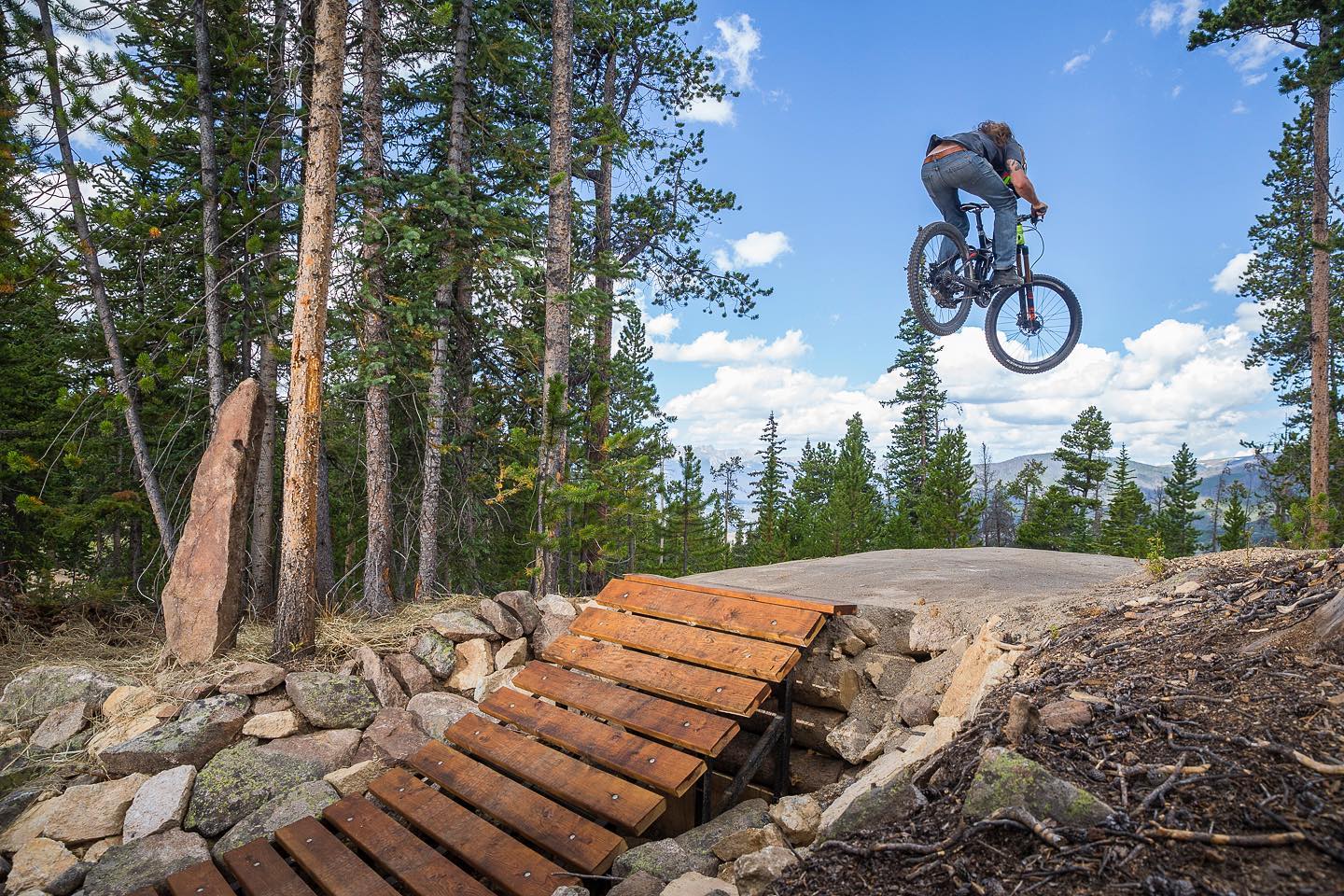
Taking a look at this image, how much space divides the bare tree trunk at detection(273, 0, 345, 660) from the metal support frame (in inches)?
152

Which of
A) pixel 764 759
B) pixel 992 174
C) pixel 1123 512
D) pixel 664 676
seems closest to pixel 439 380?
pixel 664 676

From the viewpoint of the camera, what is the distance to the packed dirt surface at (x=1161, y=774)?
5.75ft

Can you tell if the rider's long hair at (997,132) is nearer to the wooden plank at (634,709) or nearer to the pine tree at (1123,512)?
the wooden plank at (634,709)

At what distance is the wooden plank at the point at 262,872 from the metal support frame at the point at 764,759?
2.20 metres

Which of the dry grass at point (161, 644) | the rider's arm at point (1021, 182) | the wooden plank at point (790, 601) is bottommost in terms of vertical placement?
the dry grass at point (161, 644)

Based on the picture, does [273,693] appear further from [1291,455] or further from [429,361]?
[1291,455]

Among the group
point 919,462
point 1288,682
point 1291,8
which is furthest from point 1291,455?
point 1288,682

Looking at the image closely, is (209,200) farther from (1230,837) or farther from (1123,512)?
(1123,512)

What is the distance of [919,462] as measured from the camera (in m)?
32.6

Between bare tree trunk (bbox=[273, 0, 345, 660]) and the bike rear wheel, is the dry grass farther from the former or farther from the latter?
the bike rear wheel

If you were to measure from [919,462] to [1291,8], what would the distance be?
23.4m

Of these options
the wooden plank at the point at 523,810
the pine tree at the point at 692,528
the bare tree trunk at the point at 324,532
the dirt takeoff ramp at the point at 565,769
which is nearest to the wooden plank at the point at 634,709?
the dirt takeoff ramp at the point at 565,769

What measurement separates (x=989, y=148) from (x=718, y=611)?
4869mm

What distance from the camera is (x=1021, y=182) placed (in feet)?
19.8
